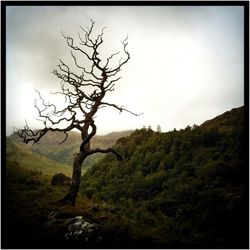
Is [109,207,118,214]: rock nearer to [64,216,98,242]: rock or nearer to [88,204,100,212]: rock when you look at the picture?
[88,204,100,212]: rock

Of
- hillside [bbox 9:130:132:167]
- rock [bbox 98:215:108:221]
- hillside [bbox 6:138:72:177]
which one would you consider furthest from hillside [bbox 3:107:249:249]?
hillside [bbox 9:130:132:167]

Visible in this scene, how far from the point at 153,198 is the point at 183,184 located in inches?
47.2

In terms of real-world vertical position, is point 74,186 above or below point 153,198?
above

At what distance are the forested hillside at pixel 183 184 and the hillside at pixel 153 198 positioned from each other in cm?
3

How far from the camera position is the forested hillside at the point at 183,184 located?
30.8 feet

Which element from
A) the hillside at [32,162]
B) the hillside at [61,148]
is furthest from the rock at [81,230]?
the hillside at [61,148]

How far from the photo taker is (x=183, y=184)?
1112 cm

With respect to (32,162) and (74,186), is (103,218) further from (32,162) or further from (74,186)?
Answer: (32,162)

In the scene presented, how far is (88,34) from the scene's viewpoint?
10875 mm

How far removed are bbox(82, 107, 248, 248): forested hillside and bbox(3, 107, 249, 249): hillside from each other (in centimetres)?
3

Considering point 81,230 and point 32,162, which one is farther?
point 32,162

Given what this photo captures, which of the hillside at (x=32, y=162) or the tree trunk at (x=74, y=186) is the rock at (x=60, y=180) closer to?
the hillside at (x=32, y=162)

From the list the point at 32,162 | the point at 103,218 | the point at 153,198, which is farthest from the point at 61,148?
the point at 103,218


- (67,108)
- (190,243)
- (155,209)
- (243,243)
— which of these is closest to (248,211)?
(243,243)
